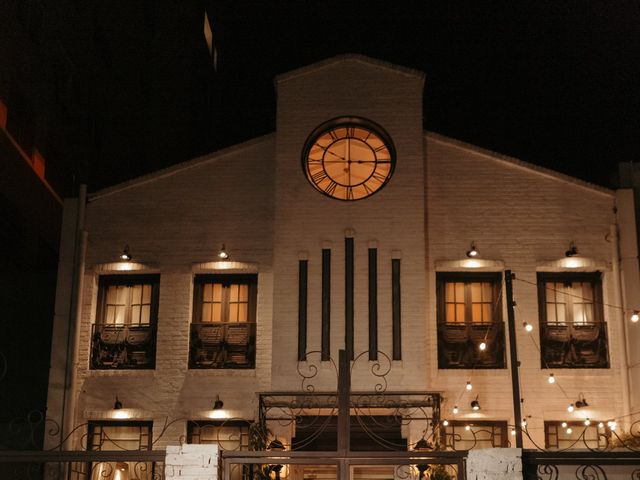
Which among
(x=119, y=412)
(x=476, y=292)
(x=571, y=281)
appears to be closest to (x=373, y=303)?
(x=476, y=292)

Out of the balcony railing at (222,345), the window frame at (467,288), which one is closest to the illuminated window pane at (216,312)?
the balcony railing at (222,345)

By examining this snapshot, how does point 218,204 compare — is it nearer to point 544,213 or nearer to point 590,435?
point 544,213

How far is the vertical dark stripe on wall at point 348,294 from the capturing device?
1755 centimetres

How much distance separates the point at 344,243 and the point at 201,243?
2833mm

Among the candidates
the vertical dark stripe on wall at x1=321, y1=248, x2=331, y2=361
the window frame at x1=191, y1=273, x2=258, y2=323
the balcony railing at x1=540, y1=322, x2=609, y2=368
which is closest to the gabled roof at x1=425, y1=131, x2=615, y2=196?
the balcony railing at x1=540, y1=322, x2=609, y2=368

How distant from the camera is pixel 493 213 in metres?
18.4

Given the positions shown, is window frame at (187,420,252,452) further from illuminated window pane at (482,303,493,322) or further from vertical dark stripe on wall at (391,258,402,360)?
illuminated window pane at (482,303,493,322)

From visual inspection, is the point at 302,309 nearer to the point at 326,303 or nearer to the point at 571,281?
the point at 326,303

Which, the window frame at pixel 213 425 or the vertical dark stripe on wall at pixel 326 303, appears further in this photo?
the window frame at pixel 213 425

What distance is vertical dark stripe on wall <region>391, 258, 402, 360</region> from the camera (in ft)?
57.2

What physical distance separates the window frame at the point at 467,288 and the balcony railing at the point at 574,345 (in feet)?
3.05

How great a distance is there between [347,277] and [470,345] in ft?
8.69

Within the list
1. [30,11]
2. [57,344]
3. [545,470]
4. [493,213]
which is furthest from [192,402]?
[545,470]

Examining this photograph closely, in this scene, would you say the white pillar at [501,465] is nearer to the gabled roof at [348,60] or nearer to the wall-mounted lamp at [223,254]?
the wall-mounted lamp at [223,254]
